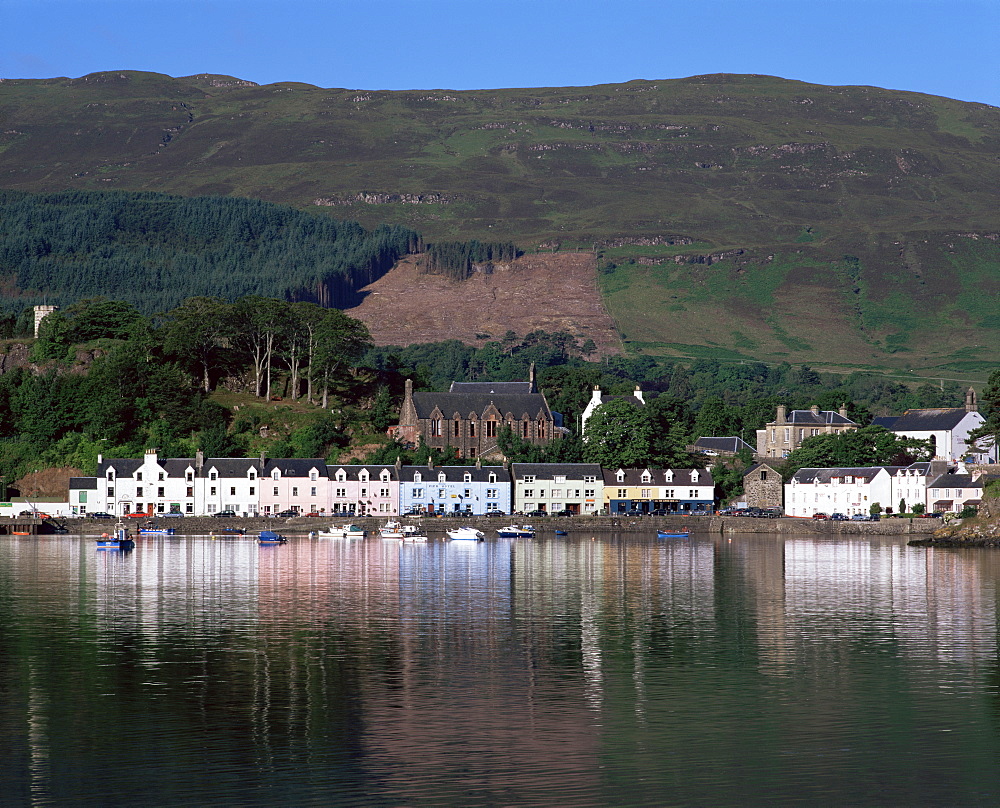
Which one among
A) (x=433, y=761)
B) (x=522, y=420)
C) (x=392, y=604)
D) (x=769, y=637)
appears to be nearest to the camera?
(x=433, y=761)

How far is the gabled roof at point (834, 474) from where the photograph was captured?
435 feet

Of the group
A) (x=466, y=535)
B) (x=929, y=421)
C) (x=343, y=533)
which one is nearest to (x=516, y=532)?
(x=466, y=535)

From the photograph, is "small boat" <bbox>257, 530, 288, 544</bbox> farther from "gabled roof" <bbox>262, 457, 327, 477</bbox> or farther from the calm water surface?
the calm water surface

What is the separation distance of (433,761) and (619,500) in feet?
354

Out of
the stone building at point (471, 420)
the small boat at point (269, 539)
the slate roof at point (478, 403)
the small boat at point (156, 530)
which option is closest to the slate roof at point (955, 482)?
the stone building at point (471, 420)

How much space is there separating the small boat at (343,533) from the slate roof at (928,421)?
2928 inches

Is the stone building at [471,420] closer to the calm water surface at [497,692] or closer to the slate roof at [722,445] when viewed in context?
the slate roof at [722,445]

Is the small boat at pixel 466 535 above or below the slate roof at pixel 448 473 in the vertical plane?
below

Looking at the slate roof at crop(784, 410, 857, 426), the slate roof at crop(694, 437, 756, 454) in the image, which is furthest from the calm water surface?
the slate roof at crop(784, 410, 857, 426)

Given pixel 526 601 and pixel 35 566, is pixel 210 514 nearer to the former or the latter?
pixel 35 566

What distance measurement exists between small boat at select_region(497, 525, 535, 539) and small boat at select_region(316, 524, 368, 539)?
12.2 metres

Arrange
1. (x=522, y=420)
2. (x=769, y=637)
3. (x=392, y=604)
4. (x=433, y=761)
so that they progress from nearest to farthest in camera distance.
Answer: (x=433, y=761)
(x=769, y=637)
(x=392, y=604)
(x=522, y=420)

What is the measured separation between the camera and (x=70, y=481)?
125875 mm

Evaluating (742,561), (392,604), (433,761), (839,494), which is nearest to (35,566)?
(392,604)
